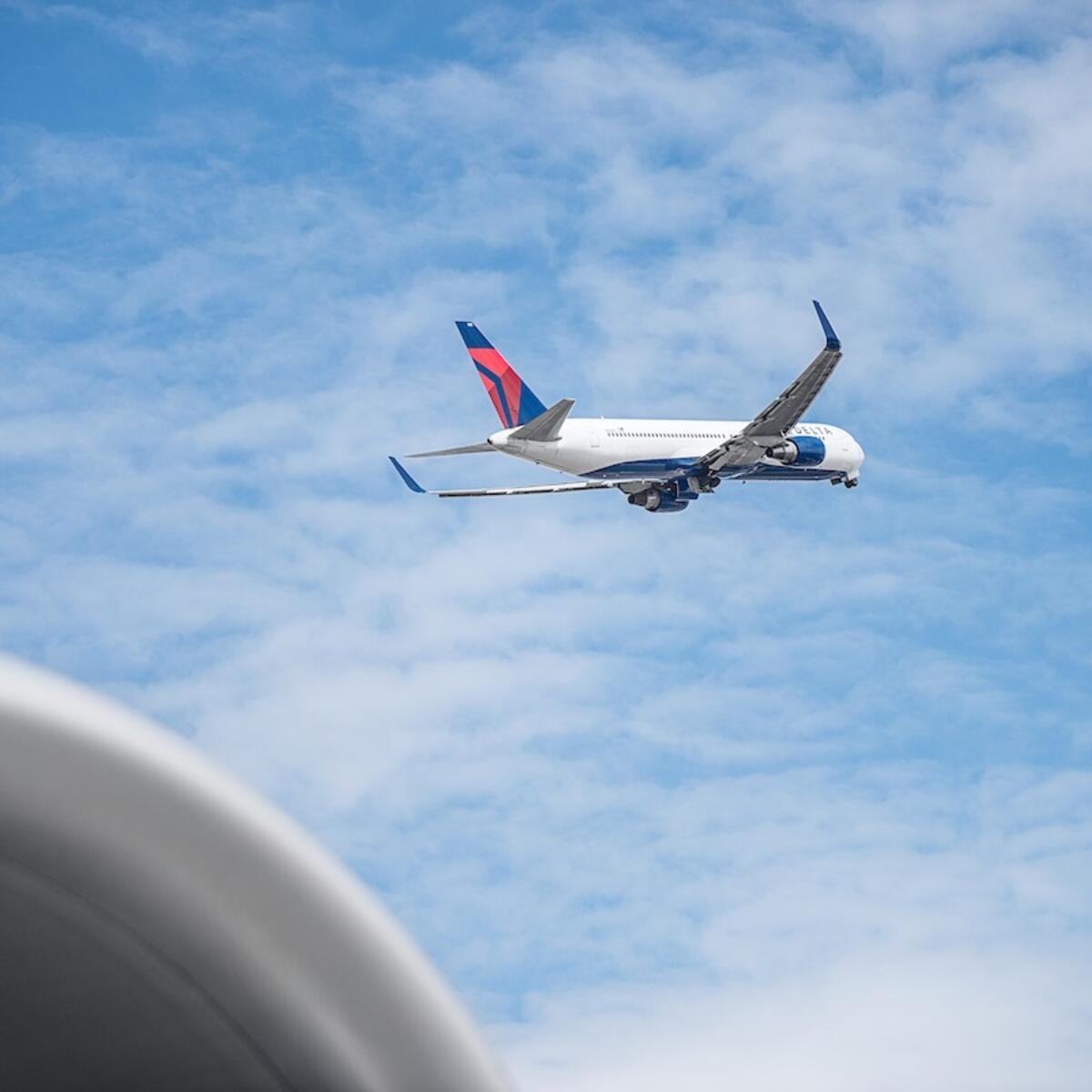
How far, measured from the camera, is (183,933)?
222 cm

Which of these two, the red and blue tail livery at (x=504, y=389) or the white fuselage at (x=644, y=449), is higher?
the red and blue tail livery at (x=504, y=389)

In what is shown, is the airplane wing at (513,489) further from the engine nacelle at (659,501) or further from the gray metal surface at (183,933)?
the gray metal surface at (183,933)

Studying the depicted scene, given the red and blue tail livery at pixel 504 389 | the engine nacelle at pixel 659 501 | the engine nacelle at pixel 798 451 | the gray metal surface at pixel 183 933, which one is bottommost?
the gray metal surface at pixel 183 933

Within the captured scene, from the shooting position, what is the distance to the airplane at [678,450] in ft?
196

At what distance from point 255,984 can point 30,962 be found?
37cm

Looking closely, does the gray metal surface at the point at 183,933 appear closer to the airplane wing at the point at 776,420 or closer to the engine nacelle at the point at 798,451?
the airplane wing at the point at 776,420

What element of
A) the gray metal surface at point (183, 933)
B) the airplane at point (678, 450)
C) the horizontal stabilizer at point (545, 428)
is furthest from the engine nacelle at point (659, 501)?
the gray metal surface at point (183, 933)

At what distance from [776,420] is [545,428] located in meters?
9.70

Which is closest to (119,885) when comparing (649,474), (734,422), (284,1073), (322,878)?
(322,878)

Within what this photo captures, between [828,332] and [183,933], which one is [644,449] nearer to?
[828,332]

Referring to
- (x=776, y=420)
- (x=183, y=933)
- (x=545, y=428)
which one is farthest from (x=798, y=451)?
(x=183, y=933)

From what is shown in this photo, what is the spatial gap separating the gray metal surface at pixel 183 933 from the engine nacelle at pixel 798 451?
61.5 meters

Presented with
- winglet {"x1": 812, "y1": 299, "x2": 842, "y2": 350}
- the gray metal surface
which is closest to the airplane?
winglet {"x1": 812, "y1": 299, "x2": 842, "y2": 350}

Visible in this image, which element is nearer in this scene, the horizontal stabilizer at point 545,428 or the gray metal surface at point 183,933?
the gray metal surface at point 183,933
